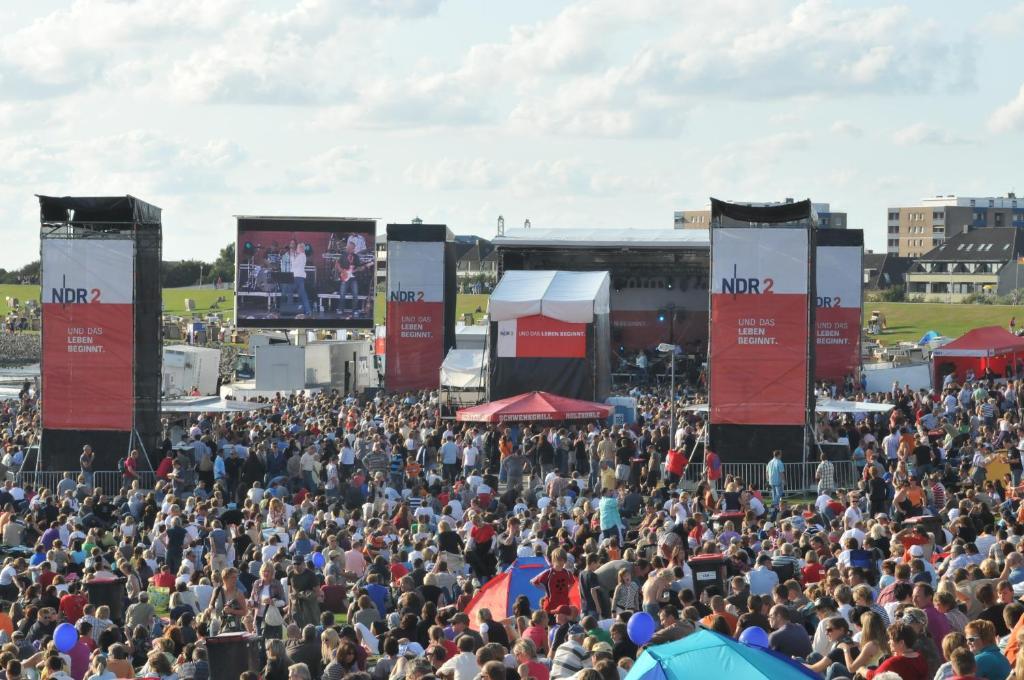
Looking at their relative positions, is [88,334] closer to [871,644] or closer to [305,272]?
[305,272]

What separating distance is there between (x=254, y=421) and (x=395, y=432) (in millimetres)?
4324

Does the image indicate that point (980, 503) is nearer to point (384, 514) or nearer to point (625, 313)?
point (384, 514)

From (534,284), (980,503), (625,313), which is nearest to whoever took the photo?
(980,503)

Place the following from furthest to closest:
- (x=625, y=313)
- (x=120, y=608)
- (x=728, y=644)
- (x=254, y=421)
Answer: (x=625, y=313) < (x=254, y=421) < (x=120, y=608) < (x=728, y=644)

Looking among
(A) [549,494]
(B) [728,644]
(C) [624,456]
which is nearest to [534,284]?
(C) [624,456]

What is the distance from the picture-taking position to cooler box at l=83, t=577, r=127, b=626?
49.7 feet

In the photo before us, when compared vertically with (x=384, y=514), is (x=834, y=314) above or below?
above

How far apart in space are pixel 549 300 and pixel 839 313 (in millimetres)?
11730

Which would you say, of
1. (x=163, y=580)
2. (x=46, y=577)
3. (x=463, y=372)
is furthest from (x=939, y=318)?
(x=46, y=577)

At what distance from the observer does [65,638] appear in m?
12.6

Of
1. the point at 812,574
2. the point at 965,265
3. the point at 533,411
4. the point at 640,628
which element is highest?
the point at 965,265

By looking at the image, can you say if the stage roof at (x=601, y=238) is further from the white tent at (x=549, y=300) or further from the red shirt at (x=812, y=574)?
the red shirt at (x=812, y=574)

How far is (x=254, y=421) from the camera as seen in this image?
31.3 metres

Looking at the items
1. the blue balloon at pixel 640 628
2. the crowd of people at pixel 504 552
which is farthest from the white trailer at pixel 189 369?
the blue balloon at pixel 640 628
